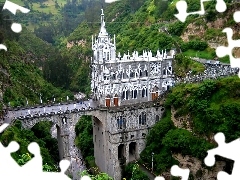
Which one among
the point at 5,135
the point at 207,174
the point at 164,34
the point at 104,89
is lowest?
the point at 207,174

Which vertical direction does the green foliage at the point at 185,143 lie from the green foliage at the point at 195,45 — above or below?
below

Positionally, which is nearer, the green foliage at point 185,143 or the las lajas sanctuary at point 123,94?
the green foliage at point 185,143

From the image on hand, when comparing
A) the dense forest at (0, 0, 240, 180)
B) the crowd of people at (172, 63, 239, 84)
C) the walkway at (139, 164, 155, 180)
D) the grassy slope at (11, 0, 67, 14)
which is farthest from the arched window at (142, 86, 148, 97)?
the grassy slope at (11, 0, 67, 14)

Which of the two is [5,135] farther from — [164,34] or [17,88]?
[164,34]

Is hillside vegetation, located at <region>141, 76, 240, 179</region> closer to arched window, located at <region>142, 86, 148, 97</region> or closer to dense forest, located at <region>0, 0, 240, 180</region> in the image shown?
dense forest, located at <region>0, 0, 240, 180</region>

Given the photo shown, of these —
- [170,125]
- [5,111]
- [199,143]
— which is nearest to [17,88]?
[5,111]

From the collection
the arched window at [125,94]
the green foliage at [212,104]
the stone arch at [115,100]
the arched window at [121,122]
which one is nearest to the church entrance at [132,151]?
the arched window at [121,122]

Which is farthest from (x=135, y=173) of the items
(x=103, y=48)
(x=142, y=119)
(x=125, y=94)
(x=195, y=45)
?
(x=195, y=45)

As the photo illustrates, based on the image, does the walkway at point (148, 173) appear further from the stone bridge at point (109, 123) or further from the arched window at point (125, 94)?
the arched window at point (125, 94)
